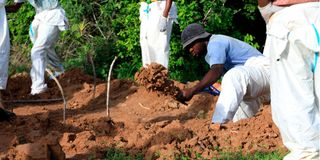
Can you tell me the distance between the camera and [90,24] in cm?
1295

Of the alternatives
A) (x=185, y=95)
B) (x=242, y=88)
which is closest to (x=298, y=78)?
(x=242, y=88)

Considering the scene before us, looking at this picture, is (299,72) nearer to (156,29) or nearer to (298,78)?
(298,78)

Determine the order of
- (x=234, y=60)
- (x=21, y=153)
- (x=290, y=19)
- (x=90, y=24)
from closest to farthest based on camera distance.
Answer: (x=290, y=19) → (x=21, y=153) → (x=234, y=60) → (x=90, y=24)

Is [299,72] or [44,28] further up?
[299,72]

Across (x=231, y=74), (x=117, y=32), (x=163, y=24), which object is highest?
(x=231, y=74)

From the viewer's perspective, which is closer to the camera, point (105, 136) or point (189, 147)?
point (189, 147)

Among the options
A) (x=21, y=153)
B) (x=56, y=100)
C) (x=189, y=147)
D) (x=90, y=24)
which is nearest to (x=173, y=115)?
(x=56, y=100)

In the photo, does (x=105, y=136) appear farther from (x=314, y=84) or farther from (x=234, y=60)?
(x=314, y=84)

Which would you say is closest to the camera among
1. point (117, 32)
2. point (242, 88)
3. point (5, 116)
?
point (242, 88)

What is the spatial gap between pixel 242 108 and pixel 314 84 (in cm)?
313

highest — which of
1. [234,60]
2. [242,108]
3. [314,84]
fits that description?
[314,84]

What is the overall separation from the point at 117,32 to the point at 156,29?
3.02 meters

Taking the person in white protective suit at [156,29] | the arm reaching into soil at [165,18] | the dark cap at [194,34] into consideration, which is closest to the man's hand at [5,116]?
the dark cap at [194,34]

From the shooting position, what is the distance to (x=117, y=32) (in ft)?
41.9
